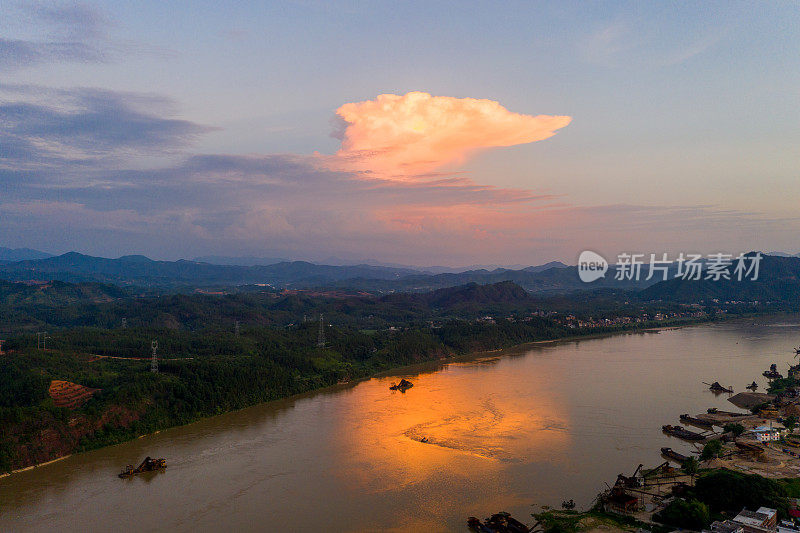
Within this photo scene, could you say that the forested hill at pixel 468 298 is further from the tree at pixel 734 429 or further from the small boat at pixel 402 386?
the tree at pixel 734 429

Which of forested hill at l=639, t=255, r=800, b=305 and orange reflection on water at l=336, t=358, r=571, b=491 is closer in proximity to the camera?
orange reflection on water at l=336, t=358, r=571, b=491

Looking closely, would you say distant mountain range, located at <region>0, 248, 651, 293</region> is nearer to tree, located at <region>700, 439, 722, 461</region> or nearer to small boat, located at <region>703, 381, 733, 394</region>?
small boat, located at <region>703, 381, 733, 394</region>

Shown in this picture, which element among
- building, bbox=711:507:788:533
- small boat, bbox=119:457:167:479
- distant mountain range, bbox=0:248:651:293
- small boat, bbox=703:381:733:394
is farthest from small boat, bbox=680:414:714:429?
distant mountain range, bbox=0:248:651:293

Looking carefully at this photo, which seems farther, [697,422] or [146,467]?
[697,422]

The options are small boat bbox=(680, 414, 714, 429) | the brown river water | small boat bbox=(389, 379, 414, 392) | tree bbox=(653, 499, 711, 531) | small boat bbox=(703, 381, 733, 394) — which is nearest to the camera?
tree bbox=(653, 499, 711, 531)

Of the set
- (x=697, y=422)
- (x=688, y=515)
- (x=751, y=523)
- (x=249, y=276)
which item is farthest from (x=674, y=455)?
(x=249, y=276)

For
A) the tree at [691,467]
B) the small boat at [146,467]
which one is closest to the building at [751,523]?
the tree at [691,467]

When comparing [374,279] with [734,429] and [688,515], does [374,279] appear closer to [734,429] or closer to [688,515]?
[734,429]
